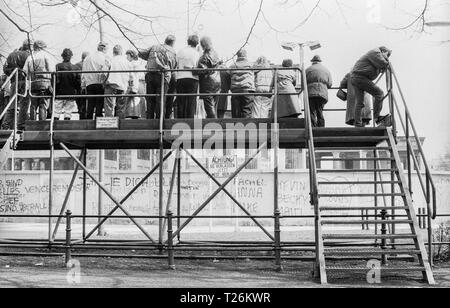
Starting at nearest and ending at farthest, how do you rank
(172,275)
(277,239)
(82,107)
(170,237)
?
1. (172,275)
2. (277,239)
3. (170,237)
4. (82,107)

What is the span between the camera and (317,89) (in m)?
9.82

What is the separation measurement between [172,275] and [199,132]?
241 centimetres

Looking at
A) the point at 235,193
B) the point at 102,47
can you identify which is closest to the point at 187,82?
the point at 102,47

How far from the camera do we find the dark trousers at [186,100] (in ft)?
31.6

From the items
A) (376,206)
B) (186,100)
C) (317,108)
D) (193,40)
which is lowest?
(376,206)

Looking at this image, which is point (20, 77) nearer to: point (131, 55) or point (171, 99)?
point (131, 55)

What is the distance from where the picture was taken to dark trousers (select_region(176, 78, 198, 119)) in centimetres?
962

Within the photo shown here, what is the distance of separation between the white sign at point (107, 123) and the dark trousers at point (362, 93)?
3.96 meters

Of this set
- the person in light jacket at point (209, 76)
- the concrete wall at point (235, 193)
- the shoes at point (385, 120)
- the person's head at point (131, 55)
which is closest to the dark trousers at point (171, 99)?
the person in light jacket at point (209, 76)

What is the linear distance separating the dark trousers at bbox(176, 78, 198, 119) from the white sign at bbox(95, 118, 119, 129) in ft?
3.53

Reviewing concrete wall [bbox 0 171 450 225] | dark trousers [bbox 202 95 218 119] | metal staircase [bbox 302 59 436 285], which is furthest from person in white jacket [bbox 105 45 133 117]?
concrete wall [bbox 0 171 450 225]

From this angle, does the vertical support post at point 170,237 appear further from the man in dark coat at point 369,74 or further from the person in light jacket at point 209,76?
the man in dark coat at point 369,74

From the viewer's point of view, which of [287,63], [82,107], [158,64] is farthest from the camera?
[82,107]
